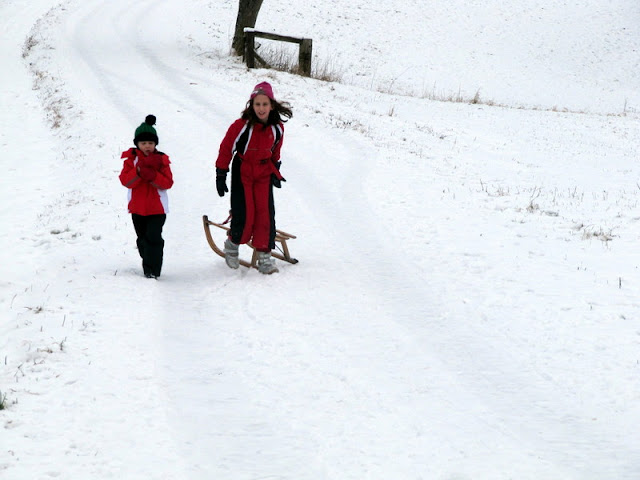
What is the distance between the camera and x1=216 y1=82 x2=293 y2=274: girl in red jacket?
21.5 feet

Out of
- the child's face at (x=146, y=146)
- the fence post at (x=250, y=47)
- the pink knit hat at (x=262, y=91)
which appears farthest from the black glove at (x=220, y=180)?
the fence post at (x=250, y=47)

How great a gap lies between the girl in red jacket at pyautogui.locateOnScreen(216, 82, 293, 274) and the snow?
39 cm

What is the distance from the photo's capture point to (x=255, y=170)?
677cm

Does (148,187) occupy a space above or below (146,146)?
below

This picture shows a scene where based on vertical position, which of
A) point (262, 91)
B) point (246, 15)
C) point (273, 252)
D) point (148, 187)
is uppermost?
point (246, 15)

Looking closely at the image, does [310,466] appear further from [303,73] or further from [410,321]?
[303,73]

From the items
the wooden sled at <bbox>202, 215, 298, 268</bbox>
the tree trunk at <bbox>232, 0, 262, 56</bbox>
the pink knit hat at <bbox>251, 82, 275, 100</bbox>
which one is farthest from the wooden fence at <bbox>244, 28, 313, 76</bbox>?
the pink knit hat at <bbox>251, 82, 275, 100</bbox>

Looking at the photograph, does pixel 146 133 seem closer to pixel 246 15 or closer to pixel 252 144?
pixel 252 144

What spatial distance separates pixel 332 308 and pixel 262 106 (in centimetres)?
207

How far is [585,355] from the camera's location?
208 inches

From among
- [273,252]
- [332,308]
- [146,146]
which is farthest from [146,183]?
[332,308]

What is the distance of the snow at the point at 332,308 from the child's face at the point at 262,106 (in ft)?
5.55

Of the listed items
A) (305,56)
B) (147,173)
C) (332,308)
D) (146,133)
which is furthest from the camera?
(305,56)

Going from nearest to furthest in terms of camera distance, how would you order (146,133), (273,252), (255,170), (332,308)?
(332,308) < (146,133) < (255,170) < (273,252)
